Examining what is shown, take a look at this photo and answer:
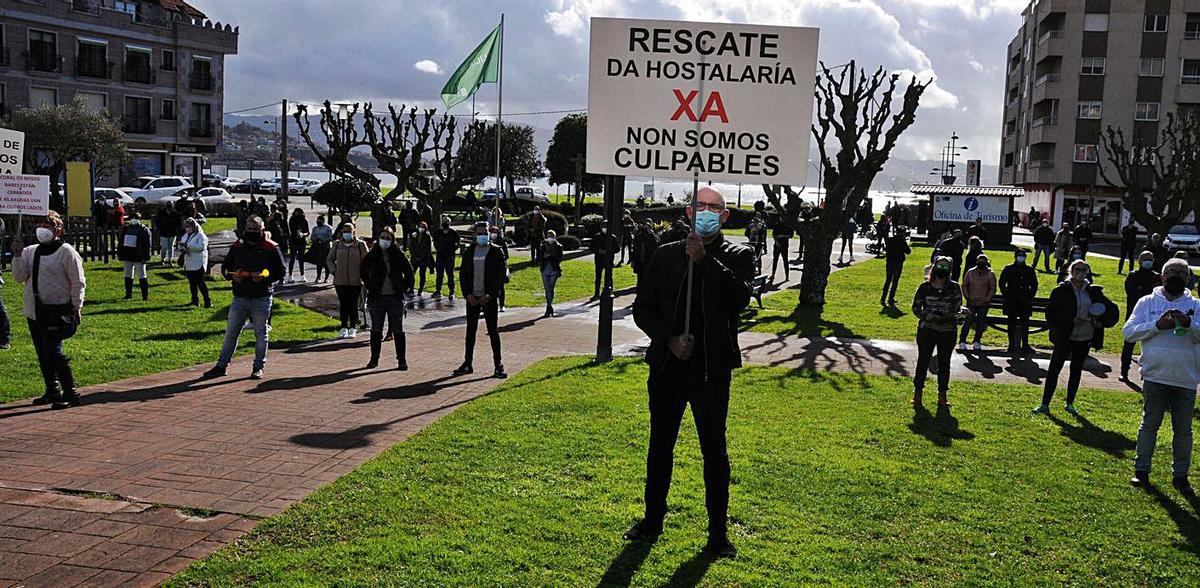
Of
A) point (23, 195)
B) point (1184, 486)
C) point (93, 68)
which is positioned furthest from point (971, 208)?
point (93, 68)

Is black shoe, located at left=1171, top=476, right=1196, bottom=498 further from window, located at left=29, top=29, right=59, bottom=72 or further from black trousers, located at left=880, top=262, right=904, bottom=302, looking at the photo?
window, located at left=29, top=29, right=59, bottom=72

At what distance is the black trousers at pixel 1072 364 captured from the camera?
397 inches

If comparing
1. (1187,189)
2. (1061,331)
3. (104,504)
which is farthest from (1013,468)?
(1187,189)

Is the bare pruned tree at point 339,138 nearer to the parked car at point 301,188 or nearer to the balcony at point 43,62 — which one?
the balcony at point 43,62

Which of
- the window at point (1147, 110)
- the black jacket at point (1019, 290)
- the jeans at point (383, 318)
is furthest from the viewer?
the window at point (1147, 110)

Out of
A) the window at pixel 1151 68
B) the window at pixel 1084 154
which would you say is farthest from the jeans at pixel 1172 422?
the window at pixel 1151 68

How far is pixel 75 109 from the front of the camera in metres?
45.8

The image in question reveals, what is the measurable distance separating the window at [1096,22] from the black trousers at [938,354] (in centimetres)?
6332

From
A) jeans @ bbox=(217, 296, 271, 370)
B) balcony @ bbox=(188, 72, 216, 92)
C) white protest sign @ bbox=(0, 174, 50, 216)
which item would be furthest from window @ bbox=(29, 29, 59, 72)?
jeans @ bbox=(217, 296, 271, 370)

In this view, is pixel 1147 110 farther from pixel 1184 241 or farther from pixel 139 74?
pixel 139 74

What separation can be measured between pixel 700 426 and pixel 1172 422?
416 centimetres

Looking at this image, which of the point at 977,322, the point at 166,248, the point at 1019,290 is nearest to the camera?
the point at 1019,290

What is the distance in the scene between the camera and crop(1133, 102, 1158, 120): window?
205ft

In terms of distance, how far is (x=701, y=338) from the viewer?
17.5ft
